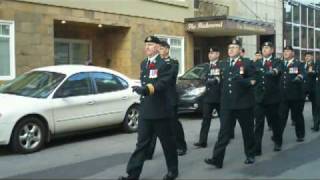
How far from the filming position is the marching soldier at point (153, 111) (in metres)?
7.37

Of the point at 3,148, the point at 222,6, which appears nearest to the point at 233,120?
the point at 3,148

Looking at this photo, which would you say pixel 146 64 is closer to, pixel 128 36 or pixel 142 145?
pixel 142 145

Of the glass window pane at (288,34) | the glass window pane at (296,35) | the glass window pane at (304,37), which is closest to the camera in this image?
the glass window pane at (288,34)

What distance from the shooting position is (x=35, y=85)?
10.9m

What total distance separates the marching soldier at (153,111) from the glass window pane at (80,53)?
42.9 ft

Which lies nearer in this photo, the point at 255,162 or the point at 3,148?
the point at 255,162

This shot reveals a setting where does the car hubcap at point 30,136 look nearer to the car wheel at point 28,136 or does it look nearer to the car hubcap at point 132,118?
the car wheel at point 28,136

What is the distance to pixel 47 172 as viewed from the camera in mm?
8367

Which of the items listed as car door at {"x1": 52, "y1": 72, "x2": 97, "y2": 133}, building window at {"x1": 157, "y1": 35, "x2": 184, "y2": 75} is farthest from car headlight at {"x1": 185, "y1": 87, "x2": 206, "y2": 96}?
building window at {"x1": 157, "y1": 35, "x2": 184, "y2": 75}

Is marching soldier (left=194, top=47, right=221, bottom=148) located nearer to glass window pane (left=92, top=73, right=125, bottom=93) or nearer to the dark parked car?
glass window pane (left=92, top=73, right=125, bottom=93)

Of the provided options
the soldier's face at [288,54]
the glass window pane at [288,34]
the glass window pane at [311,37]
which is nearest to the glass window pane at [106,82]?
the soldier's face at [288,54]

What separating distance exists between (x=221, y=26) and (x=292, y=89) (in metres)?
11.5

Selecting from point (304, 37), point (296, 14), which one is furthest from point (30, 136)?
point (304, 37)

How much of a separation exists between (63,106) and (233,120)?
3.42 metres
